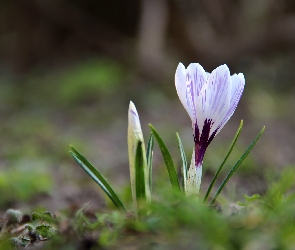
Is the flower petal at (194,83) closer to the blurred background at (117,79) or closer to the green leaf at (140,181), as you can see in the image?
the green leaf at (140,181)

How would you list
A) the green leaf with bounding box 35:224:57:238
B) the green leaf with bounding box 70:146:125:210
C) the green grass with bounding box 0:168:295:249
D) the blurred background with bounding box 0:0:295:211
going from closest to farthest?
1. the green grass with bounding box 0:168:295:249
2. the green leaf with bounding box 35:224:57:238
3. the green leaf with bounding box 70:146:125:210
4. the blurred background with bounding box 0:0:295:211

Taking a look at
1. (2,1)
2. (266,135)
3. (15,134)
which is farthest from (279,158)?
(2,1)

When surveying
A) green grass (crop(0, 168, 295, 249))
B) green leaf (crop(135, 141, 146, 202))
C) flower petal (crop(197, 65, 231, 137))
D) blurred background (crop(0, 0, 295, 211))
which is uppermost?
blurred background (crop(0, 0, 295, 211))

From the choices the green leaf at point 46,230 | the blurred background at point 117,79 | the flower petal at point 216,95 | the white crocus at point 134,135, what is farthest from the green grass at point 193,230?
the blurred background at point 117,79

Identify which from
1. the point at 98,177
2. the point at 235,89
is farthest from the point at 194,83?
the point at 98,177

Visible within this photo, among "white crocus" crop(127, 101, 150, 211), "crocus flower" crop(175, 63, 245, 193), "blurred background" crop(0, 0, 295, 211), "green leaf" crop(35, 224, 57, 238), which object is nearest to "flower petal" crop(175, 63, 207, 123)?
"crocus flower" crop(175, 63, 245, 193)

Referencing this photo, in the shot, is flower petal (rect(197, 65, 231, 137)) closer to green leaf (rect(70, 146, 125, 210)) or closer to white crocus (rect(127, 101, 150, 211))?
white crocus (rect(127, 101, 150, 211))

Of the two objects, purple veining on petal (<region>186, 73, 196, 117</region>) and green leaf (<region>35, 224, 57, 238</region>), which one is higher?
purple veining on petal (<region>186, 73, 196, 117</region>)
